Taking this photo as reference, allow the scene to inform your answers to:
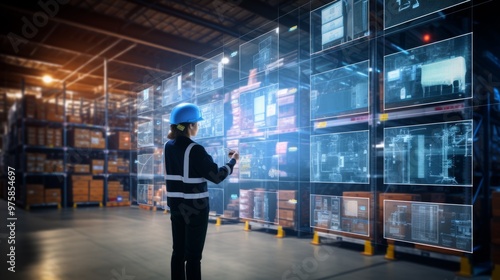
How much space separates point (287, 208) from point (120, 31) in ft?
26.0

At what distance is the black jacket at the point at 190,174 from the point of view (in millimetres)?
2623

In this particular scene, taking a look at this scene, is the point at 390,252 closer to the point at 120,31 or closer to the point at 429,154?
the point at 429,154

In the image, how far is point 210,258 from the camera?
4.36 meters

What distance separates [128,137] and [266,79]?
8.41 m

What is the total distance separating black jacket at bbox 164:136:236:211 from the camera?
2.62 metres

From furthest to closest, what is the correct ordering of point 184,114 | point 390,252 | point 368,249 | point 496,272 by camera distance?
point 368,249, point 390,252, point 496,272, point 184,114

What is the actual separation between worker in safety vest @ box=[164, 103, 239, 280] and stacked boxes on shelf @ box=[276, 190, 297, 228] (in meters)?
2.98

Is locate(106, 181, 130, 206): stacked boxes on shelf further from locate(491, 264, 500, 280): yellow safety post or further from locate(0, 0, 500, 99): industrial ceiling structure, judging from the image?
locate(491, 264, 500, 280): yellow safety post

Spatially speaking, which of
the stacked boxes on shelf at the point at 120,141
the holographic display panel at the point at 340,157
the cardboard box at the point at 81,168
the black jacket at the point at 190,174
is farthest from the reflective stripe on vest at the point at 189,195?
the stacked boxes on shelf at the point at 120,141

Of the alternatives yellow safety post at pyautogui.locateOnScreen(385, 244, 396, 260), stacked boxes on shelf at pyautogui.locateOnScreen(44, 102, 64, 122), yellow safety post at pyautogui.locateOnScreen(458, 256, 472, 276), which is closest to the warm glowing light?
stacked boxes on shelf at pyautogui.locateOnScreen(44, 102, 64, 122)

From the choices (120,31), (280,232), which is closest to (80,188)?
(120,31)

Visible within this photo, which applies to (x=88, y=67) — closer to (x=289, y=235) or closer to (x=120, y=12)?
(x=120, y=12)

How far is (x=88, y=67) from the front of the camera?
1482 centimetres

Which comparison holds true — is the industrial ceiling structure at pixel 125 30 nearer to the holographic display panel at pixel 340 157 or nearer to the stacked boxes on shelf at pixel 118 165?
the holographic display panel at pixel 340 157
